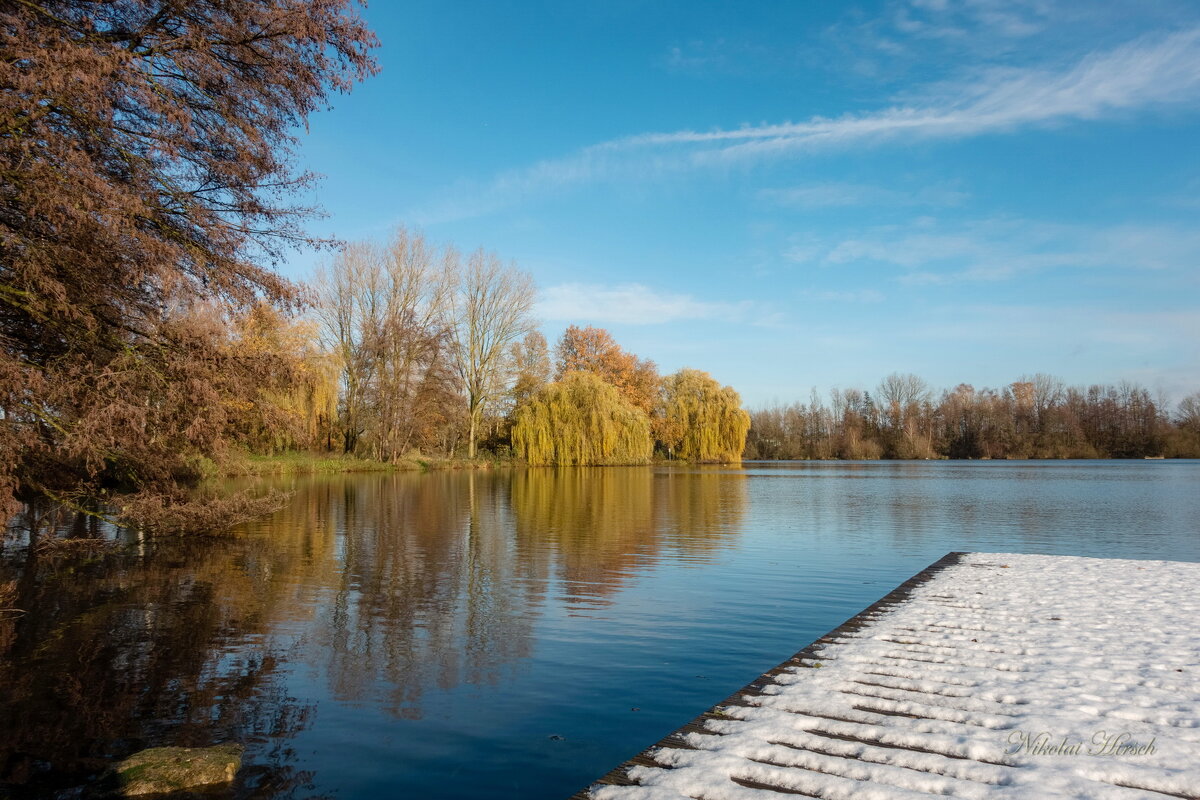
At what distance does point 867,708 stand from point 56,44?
7.83 metres

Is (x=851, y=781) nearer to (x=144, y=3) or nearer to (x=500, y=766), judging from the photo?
(x=500, y=766)

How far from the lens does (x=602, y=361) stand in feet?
176

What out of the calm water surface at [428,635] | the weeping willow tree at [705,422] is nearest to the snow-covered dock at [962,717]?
the calm water surface at [428,635]

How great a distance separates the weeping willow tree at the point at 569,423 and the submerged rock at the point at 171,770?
36820 mm

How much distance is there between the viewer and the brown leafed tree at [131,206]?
19.7 feet

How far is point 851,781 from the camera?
2891mm

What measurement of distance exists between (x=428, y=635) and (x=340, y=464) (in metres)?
28.5

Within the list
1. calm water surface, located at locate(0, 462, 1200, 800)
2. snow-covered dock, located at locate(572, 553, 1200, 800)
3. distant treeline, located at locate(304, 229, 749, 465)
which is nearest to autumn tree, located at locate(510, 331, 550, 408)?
distant treeline, located at locate(304, 229, 749, 465)

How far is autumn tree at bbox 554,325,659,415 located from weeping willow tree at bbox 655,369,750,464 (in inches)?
101

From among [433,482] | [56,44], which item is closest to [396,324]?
[433,482]

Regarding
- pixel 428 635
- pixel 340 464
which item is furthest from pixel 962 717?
pixel 340 464

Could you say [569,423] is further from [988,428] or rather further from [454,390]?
[988,428]

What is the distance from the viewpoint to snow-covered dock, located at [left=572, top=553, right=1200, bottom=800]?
9.52 ft

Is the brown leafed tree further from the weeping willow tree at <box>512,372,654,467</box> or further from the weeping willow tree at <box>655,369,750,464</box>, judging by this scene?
the weeping willow tree at <box>655,369,750,464</box>
